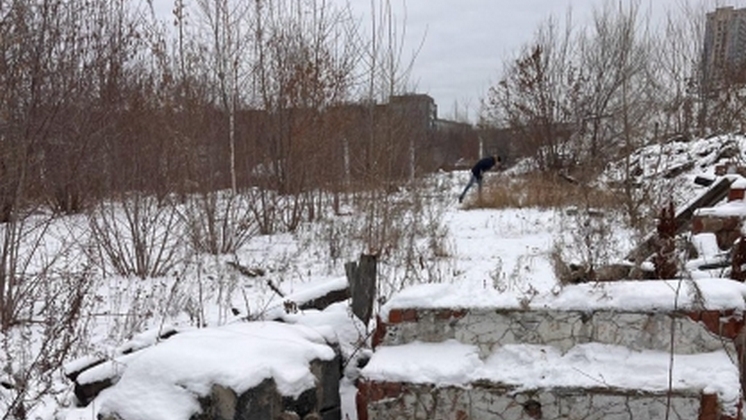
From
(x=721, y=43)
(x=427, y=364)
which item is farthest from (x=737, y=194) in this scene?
(x=721, y=43)

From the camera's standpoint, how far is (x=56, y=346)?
416cm

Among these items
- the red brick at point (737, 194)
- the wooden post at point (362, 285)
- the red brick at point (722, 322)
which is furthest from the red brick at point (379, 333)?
the red brick at point (737, 194)

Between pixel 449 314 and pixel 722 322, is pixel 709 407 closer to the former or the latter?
pixel 722 322

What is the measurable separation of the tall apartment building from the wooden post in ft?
45.5

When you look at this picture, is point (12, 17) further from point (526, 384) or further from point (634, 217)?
point (634, 217)

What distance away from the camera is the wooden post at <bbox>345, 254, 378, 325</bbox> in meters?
3.90

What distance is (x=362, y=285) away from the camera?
3916 mm

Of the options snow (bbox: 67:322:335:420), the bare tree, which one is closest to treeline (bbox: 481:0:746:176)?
the bare tree

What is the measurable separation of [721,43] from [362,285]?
610 inches

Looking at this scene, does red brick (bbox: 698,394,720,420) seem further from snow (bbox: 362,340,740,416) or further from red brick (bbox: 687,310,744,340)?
red brick (bbox: 687,310,744,340)

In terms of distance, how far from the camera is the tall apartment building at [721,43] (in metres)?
15.2

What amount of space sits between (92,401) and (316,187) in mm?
7562

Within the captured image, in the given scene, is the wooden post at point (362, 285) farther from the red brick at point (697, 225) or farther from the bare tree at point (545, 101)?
the bare tree at point (545, 101)

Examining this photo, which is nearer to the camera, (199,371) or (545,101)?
(199,371)
